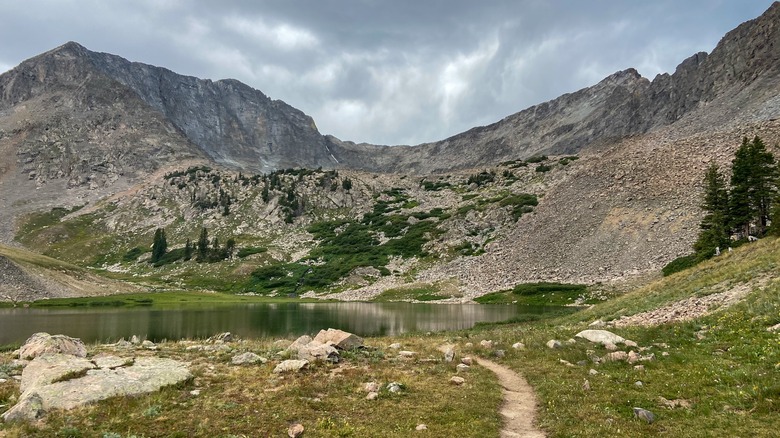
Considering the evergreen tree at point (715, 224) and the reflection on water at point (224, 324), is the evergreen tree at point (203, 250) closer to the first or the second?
the reflection on water at point (224, 324)

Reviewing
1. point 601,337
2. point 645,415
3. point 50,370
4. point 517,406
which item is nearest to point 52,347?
point 50,370

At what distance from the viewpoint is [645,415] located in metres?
14.1

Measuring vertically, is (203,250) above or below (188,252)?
above

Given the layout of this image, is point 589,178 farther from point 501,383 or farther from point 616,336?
point 501,383

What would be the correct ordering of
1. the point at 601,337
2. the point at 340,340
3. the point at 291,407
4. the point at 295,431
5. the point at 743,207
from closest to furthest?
the point at 295,431 → the point at 291,407 → the point at 601,337 → the point at 340,340 → the point at 743,207

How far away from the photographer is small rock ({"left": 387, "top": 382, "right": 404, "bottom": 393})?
18.0 m

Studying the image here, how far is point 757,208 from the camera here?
219 feet

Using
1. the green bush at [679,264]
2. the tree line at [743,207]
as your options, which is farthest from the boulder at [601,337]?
the green bush at [679,264]

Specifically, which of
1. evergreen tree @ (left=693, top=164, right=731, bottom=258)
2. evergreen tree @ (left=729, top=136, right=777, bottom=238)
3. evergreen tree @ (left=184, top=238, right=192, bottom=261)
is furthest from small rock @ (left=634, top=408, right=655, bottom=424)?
evergreen tree @ (left=184, top=238, right=192, bottom=261)

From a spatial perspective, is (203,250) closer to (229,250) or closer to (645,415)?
(229,250)

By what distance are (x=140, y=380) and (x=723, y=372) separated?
23.3 m

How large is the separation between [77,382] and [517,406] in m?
17.2

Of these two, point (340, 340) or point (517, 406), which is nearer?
point (517, 406)

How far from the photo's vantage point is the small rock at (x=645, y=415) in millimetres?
13934
